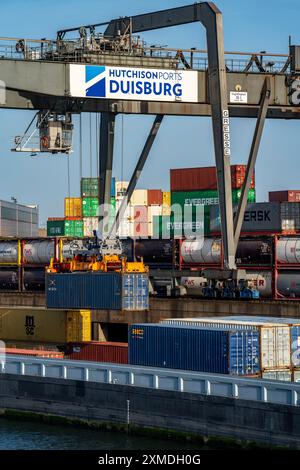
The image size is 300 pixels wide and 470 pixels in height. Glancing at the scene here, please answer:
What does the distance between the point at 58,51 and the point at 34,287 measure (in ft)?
75.3

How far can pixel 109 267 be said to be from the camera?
6341cm

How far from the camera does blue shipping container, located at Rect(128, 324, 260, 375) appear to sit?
46.7m

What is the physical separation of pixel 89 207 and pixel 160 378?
303 feet

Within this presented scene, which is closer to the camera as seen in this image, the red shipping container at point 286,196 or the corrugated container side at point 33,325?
the corrugated container side at point 33,325

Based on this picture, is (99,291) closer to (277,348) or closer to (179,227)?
(277,348)

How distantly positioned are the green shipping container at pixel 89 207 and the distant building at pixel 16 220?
1060 cm

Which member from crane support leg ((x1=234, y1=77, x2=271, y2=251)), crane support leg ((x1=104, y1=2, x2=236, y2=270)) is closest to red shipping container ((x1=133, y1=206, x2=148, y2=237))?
crane support leg ((x1=234, y1=77, x2=271, y2=251))

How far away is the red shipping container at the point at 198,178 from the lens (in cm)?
9062

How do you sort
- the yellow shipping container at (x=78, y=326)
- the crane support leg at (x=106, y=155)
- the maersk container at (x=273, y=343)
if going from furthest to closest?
the crane support leg at (x=106, y=155), the yellow shipping container at (x=78, y=326), the maersk container at (x=273, y=343)

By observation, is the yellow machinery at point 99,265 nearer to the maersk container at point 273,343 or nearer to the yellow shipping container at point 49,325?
the yellow shipping container at point 49,325

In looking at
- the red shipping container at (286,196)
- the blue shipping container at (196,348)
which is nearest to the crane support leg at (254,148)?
the blue shipping container at (196,348)

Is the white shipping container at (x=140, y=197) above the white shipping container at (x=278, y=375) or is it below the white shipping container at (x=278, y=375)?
above

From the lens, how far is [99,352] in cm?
5756

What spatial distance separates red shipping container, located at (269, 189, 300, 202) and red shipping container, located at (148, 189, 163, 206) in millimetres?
44164
